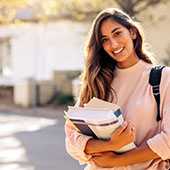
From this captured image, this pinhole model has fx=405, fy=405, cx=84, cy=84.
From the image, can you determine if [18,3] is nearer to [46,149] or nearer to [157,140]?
[46,149]

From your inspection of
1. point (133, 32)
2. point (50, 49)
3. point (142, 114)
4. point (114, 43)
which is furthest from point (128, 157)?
point (50, 49)

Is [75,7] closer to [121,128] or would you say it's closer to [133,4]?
[133,4]

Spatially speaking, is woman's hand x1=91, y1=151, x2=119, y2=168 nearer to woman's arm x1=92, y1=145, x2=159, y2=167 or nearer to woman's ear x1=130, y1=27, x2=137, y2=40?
woman's arm x1=92, y1=145, x2=159, y2=167

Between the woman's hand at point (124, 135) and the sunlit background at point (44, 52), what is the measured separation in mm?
4807

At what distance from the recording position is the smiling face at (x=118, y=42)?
7.61ft

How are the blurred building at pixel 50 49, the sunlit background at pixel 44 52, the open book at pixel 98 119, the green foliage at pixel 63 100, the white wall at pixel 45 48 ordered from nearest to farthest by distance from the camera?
the open book at pixel 98 119, the sunlit background at pixel 44 52, the blurred building at pixel 50 49, the green foliage at pixel 63 100, the white wall at pixel 45 48

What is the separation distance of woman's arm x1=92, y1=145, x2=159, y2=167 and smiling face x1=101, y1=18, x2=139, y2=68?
1.76 feet

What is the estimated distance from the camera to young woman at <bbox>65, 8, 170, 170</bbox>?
2.06 m

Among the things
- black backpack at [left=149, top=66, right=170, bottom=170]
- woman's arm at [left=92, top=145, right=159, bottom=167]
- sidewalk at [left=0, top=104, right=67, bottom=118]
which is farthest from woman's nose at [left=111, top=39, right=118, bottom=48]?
sidewalk at [left=0, top=104, right=67, bottom=118]

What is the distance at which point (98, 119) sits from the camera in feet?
6.53

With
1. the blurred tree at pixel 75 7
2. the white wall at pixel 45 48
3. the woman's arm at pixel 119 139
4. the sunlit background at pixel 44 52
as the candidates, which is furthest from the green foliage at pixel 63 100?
the woman's arm at pixel 119 139

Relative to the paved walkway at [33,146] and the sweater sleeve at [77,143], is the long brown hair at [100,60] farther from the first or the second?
the paved walkway at [33,146]

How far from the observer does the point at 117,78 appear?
2387mm

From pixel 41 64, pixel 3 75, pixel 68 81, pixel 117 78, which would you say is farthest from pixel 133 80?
pixel 3 75
